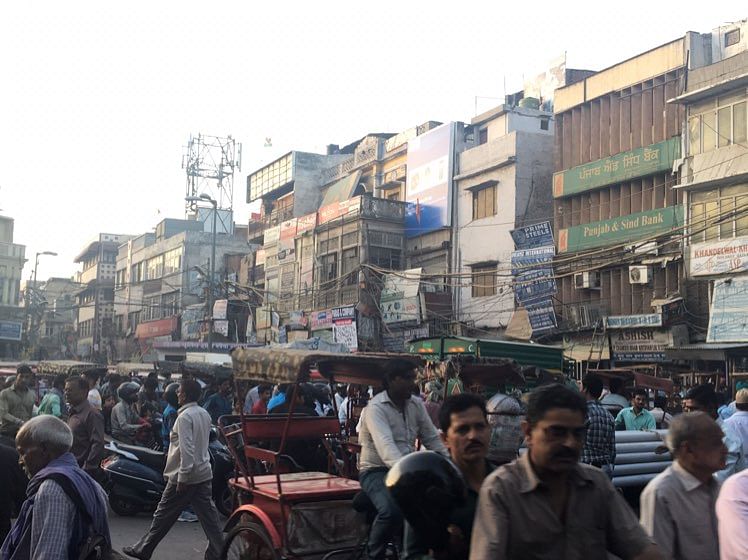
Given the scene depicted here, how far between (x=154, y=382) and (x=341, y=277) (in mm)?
18215

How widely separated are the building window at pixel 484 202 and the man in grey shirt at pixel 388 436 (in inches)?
1047

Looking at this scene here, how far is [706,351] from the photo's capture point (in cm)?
2214

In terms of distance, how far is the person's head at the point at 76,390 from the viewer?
25.8 ft

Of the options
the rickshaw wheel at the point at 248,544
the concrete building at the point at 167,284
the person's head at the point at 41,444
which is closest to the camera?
the person's head at the point at 41,444

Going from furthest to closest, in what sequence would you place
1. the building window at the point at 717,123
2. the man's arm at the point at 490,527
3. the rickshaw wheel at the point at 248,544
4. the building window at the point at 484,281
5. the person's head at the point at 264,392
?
the building window at the point at 484,281 → the building window at the point at 717,123 → the person's head at the point at 264,392 → the rickshaw wheel at the point at 248,544 → the man's arm at the point at 490,527

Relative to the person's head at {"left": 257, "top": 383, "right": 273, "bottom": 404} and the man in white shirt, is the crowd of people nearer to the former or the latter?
the man in white shirt

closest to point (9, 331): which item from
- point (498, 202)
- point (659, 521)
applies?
point (498, 202)

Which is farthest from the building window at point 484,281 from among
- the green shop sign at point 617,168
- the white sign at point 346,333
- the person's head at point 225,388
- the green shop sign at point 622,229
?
the person's head at point 225,388

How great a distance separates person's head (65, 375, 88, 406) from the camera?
7.86 meters

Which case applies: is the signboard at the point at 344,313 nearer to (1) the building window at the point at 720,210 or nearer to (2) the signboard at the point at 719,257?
→ (2) the signboard at the point at 719,257

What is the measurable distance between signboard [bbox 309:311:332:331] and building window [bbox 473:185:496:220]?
306 inches

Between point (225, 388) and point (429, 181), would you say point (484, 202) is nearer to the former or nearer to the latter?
point (429, 181)

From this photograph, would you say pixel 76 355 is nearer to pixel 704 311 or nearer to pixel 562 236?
pixel 562 236

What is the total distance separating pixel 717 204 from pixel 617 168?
403 cm
